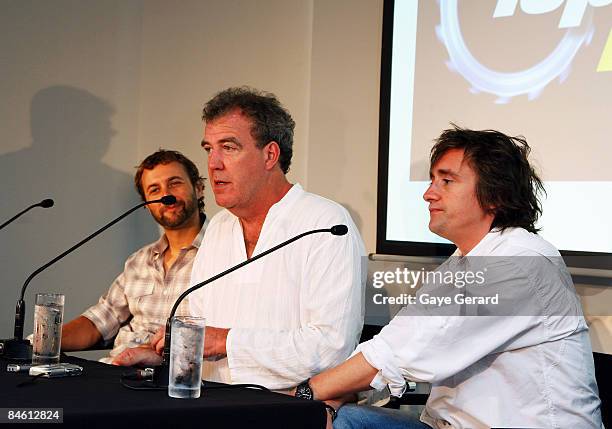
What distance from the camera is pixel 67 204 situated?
3785 millimetres

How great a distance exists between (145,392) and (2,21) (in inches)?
97.1

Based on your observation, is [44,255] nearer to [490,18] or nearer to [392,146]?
[392,146]

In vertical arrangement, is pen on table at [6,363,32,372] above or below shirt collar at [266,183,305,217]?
below

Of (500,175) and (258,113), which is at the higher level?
(258,113)

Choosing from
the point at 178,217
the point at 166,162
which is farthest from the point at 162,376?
the point at 166,162

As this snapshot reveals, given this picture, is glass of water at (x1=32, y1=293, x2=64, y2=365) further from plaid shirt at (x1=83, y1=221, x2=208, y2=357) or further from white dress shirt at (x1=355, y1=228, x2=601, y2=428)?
plaid shirt at (x1=83, y1=221, x2=208, y2=357)

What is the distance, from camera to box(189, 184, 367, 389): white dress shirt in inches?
89.4

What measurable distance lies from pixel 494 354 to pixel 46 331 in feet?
3.28

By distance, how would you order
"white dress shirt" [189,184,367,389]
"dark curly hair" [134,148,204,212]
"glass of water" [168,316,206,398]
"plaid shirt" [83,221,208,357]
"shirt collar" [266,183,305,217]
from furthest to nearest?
"dark curly hair" [134,148,204,212]
"plaid shirt" [83,221,208,357]
"shirt collar" [266,183,305,217]
"white dress shirt" [189,184,367,389]
"glass of water" [168,316,206,398]

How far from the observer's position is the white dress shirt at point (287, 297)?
2.27 meters

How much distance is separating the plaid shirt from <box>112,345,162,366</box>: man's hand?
0.75 metres

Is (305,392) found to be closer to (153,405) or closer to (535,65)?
(153,405)

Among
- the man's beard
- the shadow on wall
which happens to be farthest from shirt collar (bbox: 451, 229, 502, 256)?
the shadow on wall

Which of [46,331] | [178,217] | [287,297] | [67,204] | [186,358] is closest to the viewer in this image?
[186,358]
